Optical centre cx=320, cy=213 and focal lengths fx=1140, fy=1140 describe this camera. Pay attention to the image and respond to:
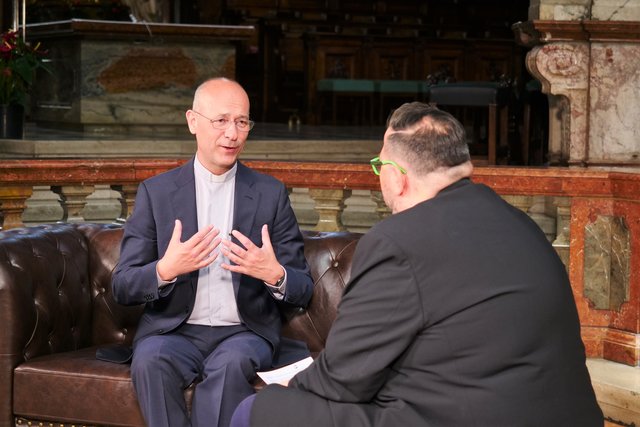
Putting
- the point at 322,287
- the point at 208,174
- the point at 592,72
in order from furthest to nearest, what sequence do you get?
the point at 592,72, the point at 322,287, the point at 208,174

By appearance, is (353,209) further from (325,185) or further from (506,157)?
(506,157)

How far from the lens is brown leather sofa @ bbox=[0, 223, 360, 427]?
156 inches

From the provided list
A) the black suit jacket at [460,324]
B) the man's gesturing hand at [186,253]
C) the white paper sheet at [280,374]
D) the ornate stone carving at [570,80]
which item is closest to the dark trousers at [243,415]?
the white paper sheet at [280,374]

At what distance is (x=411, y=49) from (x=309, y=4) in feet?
5.14

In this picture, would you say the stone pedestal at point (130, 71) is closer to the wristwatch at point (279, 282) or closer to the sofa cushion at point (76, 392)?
the sofa cushion at point (76, 392)

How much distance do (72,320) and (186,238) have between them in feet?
2.09

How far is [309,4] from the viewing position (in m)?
16.0

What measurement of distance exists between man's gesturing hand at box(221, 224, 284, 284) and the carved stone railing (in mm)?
1921

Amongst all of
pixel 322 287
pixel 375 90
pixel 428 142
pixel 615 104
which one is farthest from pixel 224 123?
pixel 375 90

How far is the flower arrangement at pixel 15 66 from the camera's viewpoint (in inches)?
349

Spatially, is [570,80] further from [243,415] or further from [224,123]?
[243,415]

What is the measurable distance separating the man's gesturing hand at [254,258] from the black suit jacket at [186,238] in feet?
0.47

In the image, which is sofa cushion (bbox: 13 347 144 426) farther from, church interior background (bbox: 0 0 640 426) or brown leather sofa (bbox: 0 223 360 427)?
church interior background (bbox: 0 0 640 426)

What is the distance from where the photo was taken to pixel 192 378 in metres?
3.79
